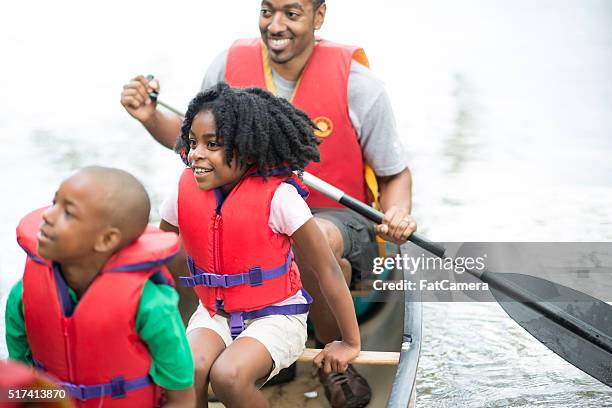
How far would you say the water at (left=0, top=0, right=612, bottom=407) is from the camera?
430 cm

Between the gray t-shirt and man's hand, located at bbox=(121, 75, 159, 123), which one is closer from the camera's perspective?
man's hand, located at bbox=(121, 75, 159, 123)

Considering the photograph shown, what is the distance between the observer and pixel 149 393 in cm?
177

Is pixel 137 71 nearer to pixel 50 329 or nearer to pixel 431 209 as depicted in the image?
pixel 431 209

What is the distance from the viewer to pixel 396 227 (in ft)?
9.20

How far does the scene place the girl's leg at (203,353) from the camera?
2.14 meters

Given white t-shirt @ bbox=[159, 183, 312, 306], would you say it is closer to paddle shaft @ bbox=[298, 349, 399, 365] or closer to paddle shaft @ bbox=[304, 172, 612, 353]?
paddle shaft @ bbox=[298, 349, 399, 365]

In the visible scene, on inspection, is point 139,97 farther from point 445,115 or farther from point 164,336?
point 445,115

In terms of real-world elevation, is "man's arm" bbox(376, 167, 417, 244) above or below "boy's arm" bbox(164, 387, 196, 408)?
above

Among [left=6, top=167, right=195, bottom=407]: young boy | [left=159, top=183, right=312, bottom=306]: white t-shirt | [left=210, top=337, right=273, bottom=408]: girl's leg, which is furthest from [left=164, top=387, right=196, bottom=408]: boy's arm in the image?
[left=159, top=183, right=312, bottom=306]: white t-shirt

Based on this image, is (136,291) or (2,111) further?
(2,111)

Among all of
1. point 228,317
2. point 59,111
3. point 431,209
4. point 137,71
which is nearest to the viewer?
point 228,317

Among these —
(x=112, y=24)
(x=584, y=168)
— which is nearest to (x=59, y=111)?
(x=112, y=24)

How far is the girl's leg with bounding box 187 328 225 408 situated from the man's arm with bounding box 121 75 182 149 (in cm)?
93

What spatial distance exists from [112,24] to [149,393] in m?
8.80
